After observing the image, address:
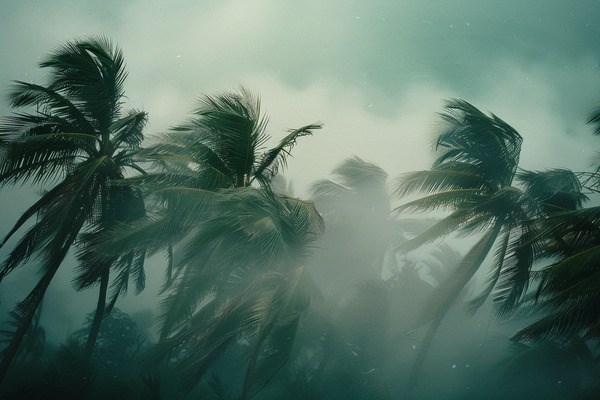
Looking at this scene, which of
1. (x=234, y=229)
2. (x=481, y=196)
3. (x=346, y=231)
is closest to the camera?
(x=234, y=229)

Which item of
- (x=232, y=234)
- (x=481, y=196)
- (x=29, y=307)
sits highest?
(x=481, y=196)

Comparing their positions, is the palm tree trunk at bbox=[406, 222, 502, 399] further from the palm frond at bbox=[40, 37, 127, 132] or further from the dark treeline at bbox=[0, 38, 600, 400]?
the palm frond at bbox=[40, 37, 127, 132]

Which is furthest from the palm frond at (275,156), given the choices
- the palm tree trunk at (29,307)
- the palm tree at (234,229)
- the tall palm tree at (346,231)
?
the tall palm tree at (346,231)

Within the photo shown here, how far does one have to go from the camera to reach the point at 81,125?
8.45 m

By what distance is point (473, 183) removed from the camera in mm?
10414

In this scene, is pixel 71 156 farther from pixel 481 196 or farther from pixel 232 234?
pixel 481 196

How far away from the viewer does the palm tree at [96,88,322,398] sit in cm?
693

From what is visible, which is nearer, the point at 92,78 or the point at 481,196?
the point at 92,78

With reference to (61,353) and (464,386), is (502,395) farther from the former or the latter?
(61,353)

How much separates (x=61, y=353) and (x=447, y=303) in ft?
30.1

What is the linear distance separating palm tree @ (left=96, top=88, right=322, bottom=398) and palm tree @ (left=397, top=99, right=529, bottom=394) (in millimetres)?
3533

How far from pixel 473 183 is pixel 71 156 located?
9434 millimetres

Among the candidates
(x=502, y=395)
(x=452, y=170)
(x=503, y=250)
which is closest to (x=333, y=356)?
(x=502, y=395)

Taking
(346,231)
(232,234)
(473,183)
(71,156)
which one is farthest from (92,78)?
(346,231)
